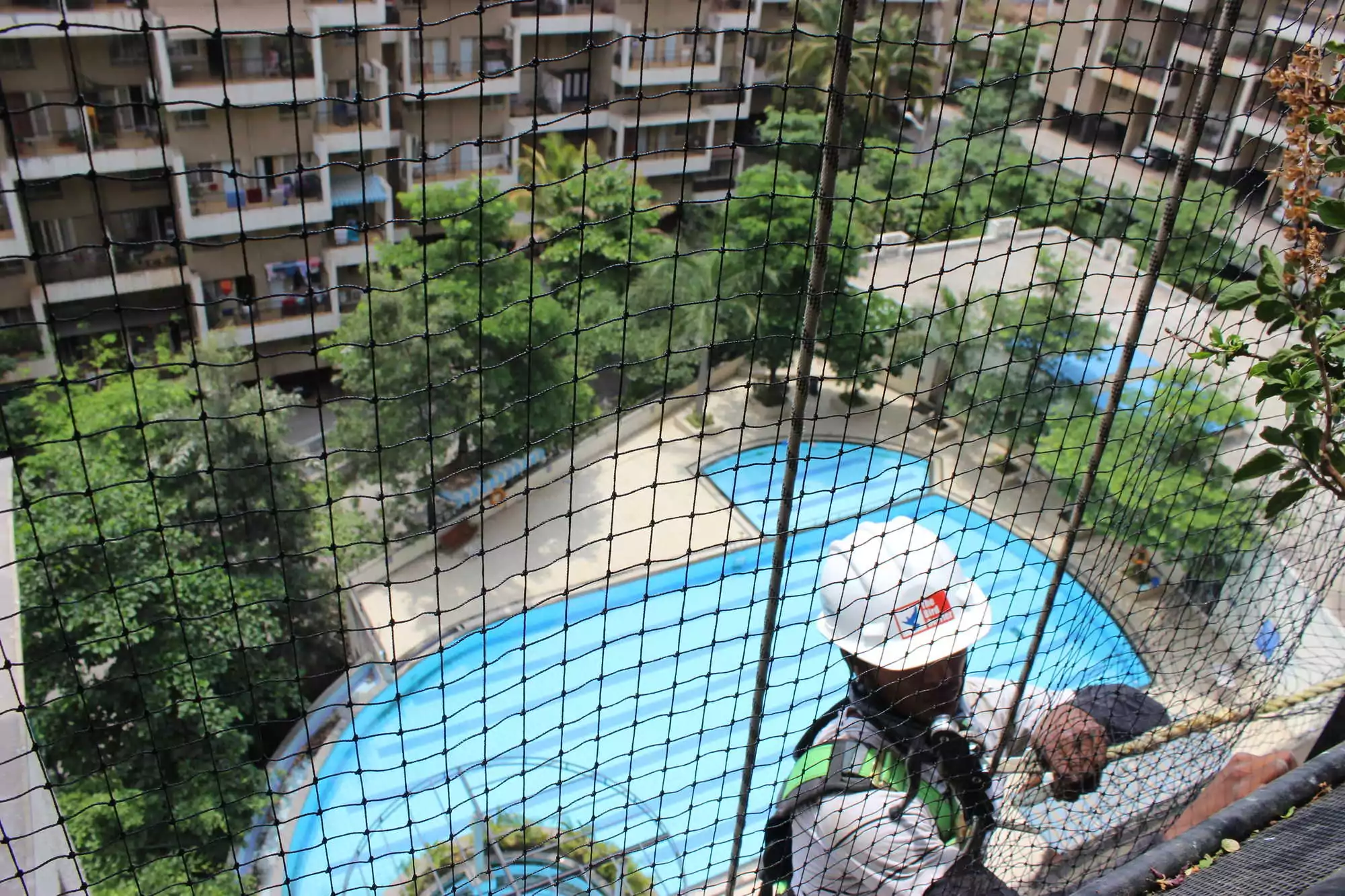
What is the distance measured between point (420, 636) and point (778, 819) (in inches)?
153

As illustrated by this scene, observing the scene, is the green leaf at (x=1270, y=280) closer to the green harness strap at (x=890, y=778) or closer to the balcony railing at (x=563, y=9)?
the green harness strap at (x=890, y=778)

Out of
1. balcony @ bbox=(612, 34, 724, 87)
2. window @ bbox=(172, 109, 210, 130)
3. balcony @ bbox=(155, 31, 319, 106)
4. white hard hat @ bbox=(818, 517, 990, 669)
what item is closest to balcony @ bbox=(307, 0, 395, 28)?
balcony @ bbox=(155, 31, 319, 106)

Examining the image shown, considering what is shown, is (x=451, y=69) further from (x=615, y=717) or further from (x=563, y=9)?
(x=615, y=717)

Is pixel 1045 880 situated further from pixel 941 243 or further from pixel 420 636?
pixel 941 243

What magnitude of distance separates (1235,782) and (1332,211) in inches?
41.5

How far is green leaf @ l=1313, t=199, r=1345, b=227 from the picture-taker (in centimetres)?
127

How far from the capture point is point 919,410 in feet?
22.3

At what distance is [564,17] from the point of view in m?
7.48

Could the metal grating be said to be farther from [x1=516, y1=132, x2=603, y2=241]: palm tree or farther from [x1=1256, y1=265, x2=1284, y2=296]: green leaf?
[x1=516, y1=132, x2=603, y2=241]: palm tree

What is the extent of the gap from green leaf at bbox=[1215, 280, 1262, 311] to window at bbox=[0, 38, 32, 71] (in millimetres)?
5812

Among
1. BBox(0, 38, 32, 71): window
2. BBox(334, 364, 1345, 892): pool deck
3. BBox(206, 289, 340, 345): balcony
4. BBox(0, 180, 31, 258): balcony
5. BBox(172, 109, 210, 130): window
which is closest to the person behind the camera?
BBox(334, 364, 1345, 892): pool deck

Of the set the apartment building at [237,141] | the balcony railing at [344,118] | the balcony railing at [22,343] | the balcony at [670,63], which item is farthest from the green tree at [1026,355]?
the balcony railing at [22,343]

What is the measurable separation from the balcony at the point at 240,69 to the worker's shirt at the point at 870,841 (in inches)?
205

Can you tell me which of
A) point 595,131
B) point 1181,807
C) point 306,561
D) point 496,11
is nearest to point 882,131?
point 595,131
